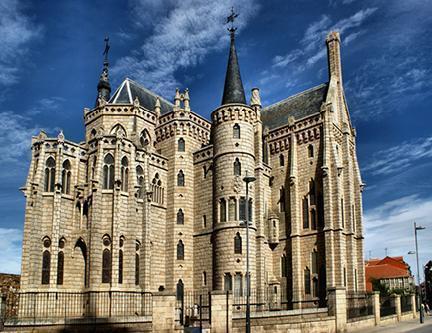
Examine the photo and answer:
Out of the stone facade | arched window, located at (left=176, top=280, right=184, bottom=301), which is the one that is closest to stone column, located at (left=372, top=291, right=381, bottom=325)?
the stone facade

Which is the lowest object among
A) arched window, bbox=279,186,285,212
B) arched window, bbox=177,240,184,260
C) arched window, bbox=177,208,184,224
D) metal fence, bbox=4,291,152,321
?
metal fence, bbox=4,291,152,321

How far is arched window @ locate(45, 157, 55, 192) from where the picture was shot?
1244 inches

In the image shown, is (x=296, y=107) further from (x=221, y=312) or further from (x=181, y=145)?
(x=221, y=312)

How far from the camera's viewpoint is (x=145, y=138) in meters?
40.8

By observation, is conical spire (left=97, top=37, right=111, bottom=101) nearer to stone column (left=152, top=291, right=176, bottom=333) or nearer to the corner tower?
the corner tower

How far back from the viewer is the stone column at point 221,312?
20.9m

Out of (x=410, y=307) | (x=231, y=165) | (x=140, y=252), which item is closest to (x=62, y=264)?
(x=140, y=252)

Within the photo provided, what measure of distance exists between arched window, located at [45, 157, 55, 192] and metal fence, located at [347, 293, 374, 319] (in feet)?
71.4

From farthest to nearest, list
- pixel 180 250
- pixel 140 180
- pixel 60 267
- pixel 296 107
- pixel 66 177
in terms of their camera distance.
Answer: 1. pixel 296 107
2. pixel 180 250
3. pixel 140 180
4. pixel 66 177
5. pixel 60 267

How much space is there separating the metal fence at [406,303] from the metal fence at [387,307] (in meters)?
3.16

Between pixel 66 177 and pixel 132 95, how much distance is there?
40.5 ft

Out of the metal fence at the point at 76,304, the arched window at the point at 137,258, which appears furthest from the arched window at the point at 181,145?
the metal fence at the point at 76,304

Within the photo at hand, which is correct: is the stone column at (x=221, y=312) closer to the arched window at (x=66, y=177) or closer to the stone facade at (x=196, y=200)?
the stone facade at (x=196, y=200)

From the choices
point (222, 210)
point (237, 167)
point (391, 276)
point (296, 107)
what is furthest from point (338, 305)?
point (391, 276)
